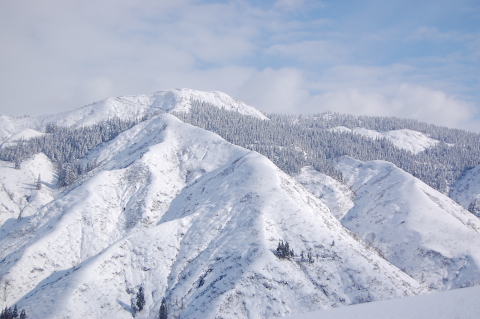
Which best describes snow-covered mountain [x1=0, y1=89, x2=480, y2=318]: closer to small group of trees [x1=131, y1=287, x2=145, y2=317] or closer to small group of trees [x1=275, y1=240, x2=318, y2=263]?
small group of trees [x1=275, y1=240, x2=318, y2=263]

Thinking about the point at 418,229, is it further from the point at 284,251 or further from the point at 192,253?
the point at 192,253

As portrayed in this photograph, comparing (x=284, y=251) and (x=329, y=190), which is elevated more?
(x=284, y=251)

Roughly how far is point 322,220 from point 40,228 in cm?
6345

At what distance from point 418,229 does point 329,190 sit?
116 feet

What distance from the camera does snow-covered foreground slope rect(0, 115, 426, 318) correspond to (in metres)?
51.2

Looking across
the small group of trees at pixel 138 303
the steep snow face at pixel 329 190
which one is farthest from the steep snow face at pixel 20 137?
the small group of trees at pixel 138 303

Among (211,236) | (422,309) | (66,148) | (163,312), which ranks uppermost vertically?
(422,309)

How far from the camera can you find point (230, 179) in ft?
278

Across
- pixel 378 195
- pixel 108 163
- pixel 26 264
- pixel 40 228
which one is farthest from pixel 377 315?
pixel 108 163

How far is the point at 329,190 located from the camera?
382 ft

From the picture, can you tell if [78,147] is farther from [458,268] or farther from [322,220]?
[458,268]

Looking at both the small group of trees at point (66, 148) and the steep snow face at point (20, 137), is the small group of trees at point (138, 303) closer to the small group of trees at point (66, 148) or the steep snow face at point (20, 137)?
the small group of trees at point (66, 148)

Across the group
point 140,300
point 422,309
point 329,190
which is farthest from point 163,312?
point 329,190

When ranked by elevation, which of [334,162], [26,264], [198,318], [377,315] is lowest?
[334,162]
